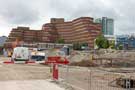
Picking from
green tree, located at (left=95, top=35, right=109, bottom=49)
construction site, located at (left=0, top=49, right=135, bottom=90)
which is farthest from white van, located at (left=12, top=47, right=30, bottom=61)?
green tree, located at (left=95, top=35, right=109, bottom=49)

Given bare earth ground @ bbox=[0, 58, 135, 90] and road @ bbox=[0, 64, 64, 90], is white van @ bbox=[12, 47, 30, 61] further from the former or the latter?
bare earth ground @ bbox=[0, 58, 135, 90]

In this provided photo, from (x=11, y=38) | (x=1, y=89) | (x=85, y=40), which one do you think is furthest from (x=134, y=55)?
(x=11, y=38)

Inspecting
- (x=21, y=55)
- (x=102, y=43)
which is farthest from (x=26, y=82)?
(x=102, y=43)

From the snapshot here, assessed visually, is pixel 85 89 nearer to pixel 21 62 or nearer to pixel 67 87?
pixel 67 87

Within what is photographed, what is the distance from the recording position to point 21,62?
59.5 m

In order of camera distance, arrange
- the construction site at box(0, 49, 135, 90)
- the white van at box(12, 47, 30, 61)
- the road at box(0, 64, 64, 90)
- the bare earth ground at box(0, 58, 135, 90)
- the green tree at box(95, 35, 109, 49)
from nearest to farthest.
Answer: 1. the bare earth ground at box(0, 58, 135, 90)
2. the construction site at box(0, 49, 135, 90)
3. the road at box(0, 64, 64, 90)
4. the white van at box(12, 47, 30, 61)
5. the green tree at box(95, 35, 109, 49)

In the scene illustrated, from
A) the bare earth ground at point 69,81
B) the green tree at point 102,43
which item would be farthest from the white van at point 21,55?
the green tree at point 102,43

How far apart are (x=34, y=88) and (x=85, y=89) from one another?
2.76 meters

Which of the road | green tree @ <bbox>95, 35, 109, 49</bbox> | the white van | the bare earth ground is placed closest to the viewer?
the bare earth ground

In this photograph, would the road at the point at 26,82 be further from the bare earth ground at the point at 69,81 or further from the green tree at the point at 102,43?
Result: the green tree at the point at 102,43

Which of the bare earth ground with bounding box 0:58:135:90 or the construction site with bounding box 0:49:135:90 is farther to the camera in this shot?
the construction site with bounding box 0:49:135:90

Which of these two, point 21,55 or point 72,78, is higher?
point 21,55

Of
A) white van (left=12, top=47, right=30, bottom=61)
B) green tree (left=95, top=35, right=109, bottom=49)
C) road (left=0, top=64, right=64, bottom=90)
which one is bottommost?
road (left=0, top=64, right=64, bottom=90)

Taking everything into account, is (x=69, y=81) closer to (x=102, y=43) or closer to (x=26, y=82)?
(x=26, y=82)
